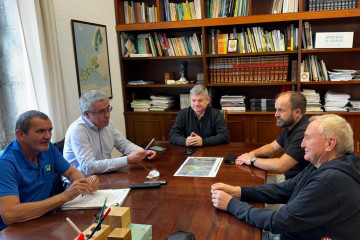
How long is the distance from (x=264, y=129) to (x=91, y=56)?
2.17 metres

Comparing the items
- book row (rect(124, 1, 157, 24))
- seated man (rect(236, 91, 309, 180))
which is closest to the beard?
seated man (rect(236, 91, 309, 180))

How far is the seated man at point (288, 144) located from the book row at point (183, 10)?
1.90m

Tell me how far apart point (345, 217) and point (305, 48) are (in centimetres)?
264

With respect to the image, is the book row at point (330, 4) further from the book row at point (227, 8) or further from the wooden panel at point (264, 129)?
the wooden panel at point (264, 129)

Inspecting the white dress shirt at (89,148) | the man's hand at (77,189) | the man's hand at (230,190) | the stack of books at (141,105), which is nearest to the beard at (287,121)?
the man's hand at (230,190)

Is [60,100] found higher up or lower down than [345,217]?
higher up

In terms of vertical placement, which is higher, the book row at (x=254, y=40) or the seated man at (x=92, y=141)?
the book row at (x=254, y=40)

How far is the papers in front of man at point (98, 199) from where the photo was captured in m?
1.44

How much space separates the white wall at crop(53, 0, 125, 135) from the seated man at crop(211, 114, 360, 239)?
2.09 metres

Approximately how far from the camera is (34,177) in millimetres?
1581

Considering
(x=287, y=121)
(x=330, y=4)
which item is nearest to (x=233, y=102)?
(x=330, y=4)

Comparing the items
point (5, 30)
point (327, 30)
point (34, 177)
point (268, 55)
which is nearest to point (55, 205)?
point (34, 177)

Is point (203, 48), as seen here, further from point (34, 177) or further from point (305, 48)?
point (34, 177)

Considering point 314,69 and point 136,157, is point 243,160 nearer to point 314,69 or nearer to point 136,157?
point 136,157
